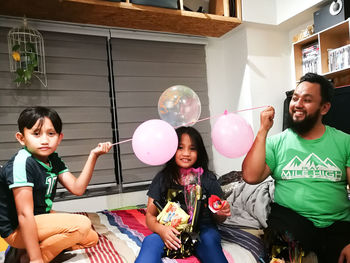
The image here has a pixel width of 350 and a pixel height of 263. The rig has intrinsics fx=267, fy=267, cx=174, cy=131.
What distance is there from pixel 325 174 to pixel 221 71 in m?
2.12

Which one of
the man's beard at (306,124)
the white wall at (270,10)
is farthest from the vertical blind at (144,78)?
the man's beard at (306,124)

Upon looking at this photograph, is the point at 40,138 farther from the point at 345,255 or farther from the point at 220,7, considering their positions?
the point at 220,7

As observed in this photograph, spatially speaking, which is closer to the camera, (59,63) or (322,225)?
(322,225)

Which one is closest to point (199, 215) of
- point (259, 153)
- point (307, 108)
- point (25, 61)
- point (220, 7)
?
point (259, 153)

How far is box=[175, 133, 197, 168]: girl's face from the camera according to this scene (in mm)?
1597

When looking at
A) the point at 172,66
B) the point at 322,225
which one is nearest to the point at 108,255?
the point at 322,225

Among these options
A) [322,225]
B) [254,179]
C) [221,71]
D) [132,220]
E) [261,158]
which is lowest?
[132,220]

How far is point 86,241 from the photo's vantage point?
1.52 m

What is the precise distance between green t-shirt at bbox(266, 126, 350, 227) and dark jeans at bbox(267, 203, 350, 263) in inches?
1.9

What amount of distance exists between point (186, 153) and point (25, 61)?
64.2 inches

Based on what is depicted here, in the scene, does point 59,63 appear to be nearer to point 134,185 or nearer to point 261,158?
point 134,185

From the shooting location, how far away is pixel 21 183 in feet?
4.07

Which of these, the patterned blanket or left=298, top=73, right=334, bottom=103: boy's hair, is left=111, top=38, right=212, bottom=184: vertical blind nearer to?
the patterned blanket

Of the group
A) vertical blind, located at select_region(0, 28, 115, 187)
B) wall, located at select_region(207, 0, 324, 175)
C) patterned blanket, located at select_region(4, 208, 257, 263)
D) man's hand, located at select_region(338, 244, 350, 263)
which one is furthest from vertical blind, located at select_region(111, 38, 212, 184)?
man's hand, located at select_region(338, 244, 350, 263)
